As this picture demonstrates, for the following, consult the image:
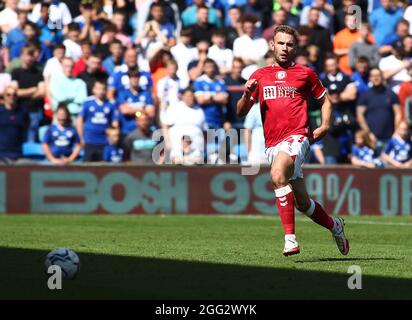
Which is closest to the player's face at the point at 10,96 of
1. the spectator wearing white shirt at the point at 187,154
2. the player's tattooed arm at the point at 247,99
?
the spectator wearing white shirt at the point at 187,154

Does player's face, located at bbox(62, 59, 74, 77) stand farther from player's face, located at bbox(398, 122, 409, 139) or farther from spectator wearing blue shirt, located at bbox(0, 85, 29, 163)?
player's face, located at bbox(398, 122, 409, 139)

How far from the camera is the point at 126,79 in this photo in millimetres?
21828

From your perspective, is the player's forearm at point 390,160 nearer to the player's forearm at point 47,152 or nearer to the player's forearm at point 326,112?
the player's forearm at point 47,152

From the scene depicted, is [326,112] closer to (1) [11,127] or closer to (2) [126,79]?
(2) [126,79]

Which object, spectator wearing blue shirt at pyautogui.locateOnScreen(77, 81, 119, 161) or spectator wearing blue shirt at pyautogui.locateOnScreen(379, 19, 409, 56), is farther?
spectator wearing blue shirt at pyautogui.locateOnScreen(379, 19, 409, 56)

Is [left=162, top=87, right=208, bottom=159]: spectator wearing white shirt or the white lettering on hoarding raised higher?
[left=162, top=87, right=208, bottom=159]: spectator wearing white shirt

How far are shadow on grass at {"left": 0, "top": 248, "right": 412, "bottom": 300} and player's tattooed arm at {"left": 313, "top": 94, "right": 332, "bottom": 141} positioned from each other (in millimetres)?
1559

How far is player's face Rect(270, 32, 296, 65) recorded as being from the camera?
38.5 ft

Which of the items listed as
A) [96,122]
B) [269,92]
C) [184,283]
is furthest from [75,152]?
[184,283]

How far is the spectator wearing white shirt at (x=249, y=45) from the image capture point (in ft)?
74.8

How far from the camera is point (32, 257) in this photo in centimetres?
1240

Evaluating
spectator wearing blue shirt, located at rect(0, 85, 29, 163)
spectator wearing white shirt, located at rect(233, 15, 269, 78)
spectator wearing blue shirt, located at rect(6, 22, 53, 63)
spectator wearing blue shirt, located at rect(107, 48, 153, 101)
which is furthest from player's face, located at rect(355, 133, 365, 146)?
spectator wearing blue shirt, located at rect(6, 22, 53, 63)

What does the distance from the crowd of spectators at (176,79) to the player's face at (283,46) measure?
8977mm
